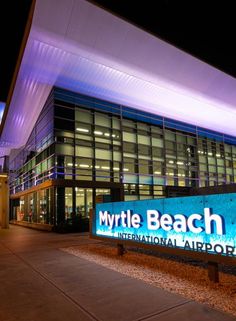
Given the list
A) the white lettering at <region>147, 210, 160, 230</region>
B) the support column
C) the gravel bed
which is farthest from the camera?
the support column

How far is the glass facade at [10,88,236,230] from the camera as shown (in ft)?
65.1

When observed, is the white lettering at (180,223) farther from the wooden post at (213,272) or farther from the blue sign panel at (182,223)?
the wooden post at (213,272)

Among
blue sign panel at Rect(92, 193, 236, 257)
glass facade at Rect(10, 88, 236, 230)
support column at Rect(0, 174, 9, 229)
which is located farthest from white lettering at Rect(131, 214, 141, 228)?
support column at Rect(0, 174, 9, 229)

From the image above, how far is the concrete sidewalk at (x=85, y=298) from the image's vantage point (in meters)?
4.29

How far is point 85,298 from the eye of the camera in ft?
16.7

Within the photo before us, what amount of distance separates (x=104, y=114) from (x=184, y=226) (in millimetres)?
17262

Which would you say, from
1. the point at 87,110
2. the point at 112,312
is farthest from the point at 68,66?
the point at 112,312

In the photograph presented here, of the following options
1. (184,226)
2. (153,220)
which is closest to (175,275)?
(184,226)

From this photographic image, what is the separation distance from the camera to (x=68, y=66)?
61.1ft

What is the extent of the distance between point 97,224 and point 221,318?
706 centimetres

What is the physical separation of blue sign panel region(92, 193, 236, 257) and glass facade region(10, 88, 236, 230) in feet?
20.1

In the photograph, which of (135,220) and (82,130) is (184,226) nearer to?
(135,220)

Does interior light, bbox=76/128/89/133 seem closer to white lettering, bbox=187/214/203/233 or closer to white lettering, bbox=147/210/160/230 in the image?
white lettering, bbox=147/210/160/230

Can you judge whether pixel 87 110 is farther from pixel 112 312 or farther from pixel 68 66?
pixel 112 312
